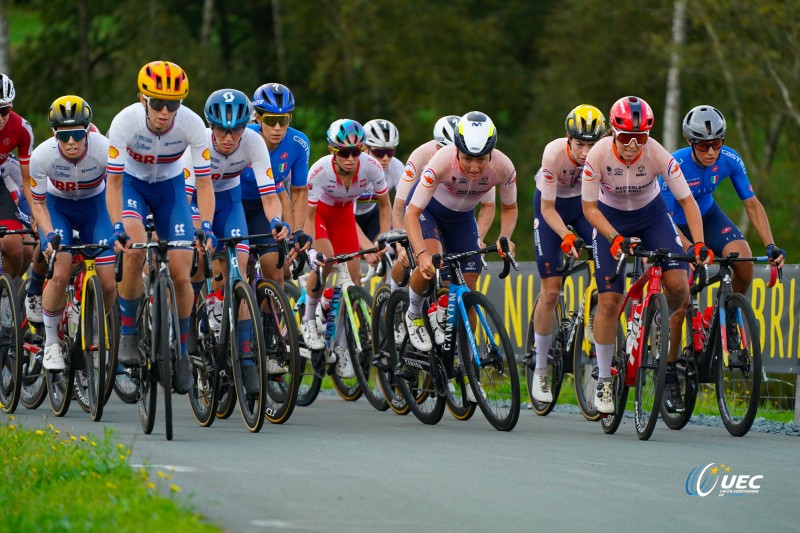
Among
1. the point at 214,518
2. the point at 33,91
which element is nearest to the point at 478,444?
the point at 214,518

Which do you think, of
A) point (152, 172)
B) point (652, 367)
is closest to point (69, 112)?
point (152, 172)

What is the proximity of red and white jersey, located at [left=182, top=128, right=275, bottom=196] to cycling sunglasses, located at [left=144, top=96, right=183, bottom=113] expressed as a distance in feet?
1.56

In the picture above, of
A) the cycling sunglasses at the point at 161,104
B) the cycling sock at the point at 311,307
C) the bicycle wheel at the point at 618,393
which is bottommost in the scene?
the bicycle wheel at the point at 618,393

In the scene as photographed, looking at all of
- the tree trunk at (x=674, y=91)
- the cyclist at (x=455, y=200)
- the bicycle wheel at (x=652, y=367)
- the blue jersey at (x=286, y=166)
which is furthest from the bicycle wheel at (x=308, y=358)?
the tree trunk at (x=674, y=91)

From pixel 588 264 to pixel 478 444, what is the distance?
10.2 ft

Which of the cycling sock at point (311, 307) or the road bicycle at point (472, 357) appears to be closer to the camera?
the road bicycle at point (472, 357)

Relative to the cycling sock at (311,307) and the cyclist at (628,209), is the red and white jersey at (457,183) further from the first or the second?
the cycling sock at (311,307)

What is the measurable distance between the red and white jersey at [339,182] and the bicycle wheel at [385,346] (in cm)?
106

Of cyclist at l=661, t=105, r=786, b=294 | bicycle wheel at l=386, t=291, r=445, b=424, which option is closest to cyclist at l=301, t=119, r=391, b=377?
bicycle wheel at l=386, t=291, r=445, b=424

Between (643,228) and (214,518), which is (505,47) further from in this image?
(214,518)

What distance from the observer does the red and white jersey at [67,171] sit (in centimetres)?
1135

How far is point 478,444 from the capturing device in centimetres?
970

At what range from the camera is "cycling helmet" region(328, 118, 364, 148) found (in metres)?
12.3

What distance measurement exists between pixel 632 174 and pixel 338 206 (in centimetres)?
310
